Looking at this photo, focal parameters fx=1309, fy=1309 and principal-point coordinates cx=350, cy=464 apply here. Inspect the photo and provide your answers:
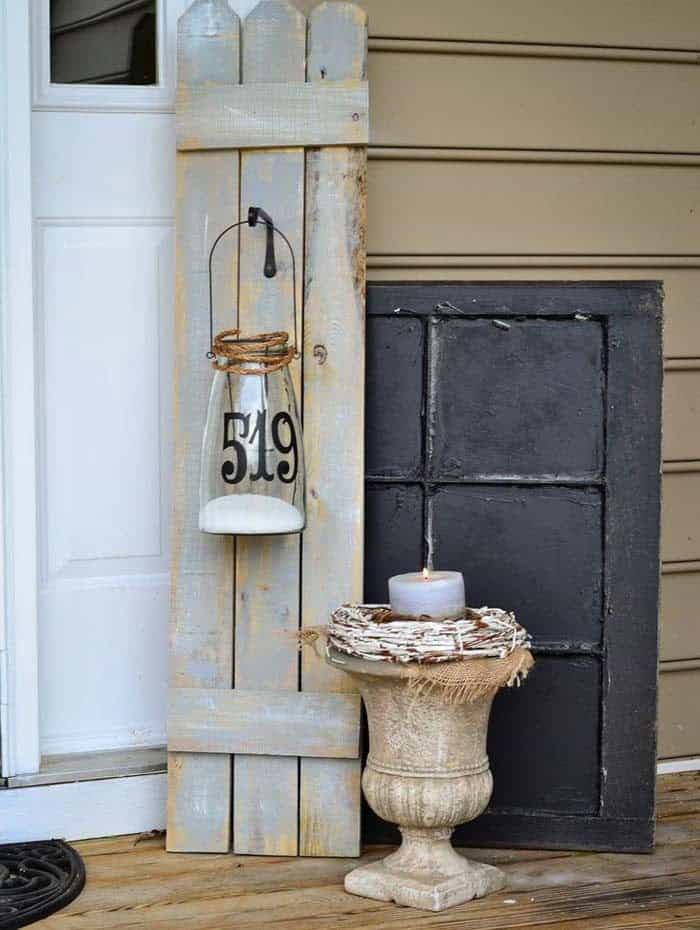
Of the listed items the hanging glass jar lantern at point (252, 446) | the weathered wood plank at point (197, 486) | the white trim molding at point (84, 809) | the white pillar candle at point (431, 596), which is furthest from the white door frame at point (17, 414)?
the white pillar candle at point (431, 596)

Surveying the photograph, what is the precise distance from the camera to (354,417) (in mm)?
2711

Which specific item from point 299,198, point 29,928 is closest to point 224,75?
point 299,198

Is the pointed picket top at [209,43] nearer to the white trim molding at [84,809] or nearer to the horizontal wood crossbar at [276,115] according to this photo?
the horizontal wood crossbar at [276,115]

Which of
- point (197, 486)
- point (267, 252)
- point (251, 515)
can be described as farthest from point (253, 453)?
point (267, 252)

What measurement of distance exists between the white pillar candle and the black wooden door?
0.36 metres

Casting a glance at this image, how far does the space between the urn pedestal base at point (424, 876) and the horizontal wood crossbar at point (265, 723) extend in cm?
25

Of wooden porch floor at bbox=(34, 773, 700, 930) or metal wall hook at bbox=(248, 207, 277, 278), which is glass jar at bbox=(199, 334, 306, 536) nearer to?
metal wall hook at bbox=(248, 207, 277, 278)

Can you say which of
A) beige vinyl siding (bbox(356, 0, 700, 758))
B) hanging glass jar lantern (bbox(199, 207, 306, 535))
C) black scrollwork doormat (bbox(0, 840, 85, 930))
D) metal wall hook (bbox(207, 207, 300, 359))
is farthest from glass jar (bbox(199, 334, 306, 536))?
black scrollwork doormat (bbox(0, 840, 85, 930))

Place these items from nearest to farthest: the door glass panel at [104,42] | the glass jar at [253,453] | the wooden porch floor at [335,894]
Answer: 1. the wooden porch floor at [335,894]
2. the glass jar at [253,453]
3. the door glass panel at [104,42]

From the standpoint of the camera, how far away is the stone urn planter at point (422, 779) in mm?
2414

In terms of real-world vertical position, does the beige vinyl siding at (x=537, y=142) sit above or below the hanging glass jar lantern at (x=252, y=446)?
above

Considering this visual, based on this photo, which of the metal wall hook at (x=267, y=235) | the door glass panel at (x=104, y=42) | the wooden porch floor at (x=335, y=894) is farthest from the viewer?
the door glass panel at (x=104, y=42)

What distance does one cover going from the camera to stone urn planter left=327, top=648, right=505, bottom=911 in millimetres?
2414

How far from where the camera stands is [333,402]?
2711 mm
